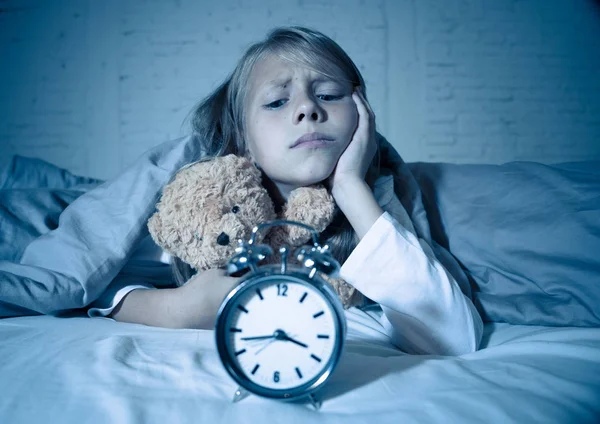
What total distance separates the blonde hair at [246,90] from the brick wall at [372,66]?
1.41m

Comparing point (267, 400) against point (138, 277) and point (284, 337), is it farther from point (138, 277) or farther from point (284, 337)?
point (138, 277)

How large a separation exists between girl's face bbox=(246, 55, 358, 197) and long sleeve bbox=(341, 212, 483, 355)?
19 centimetres

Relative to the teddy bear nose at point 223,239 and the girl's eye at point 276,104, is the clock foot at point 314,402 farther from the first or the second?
the girl's eye at point 276,104

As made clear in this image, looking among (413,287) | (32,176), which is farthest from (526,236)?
(32,176)

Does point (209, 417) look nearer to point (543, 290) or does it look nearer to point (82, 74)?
point (543, 290)

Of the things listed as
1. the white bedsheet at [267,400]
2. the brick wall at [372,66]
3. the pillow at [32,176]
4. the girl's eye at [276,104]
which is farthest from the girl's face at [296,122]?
the brick wall at [372,66]

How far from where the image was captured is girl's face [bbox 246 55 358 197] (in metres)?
0.83

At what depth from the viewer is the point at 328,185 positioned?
36.7 inches

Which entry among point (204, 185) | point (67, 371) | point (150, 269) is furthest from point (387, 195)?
point (67, 371)

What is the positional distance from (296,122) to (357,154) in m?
0.17

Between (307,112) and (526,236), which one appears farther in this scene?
(526,236)

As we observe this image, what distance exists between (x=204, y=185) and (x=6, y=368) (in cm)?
42

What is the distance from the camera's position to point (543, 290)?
98 cm

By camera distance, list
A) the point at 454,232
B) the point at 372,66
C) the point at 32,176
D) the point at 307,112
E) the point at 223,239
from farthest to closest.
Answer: the point at 372,66 < the point at 32,176 < the point at 454,232 < the point at 307,112 < the point at 223,239
